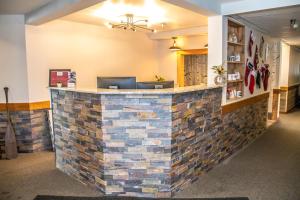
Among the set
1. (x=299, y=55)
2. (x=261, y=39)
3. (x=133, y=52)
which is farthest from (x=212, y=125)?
(x=299, y=55)

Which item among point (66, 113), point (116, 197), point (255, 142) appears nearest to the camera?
point (116, 197)

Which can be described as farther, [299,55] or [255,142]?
[299,55]

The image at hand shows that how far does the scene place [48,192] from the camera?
3064 millimetres

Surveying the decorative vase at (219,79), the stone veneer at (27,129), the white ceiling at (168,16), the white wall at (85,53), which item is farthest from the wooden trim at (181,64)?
the stone veneer at (27,129)

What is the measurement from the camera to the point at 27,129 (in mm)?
4484

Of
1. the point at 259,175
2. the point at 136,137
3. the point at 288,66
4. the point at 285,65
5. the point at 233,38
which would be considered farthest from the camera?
the point at 288,66

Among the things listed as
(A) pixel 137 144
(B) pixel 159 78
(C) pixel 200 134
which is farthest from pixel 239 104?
(B) pixel 159 78

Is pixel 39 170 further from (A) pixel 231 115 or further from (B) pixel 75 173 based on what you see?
(A) pixel 231 115

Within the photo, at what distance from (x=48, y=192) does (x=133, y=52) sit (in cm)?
423

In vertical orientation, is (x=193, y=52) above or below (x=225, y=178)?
above

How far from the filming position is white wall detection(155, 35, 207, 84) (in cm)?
662

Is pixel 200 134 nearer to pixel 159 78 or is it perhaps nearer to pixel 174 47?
pixel 174 47

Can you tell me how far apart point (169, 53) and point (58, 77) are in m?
3.35

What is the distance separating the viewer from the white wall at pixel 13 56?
4285 mm
